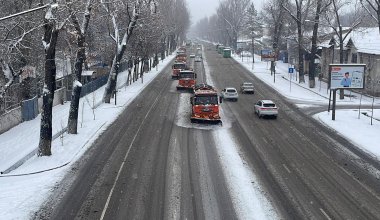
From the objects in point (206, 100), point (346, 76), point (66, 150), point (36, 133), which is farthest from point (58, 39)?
point (346, 76)

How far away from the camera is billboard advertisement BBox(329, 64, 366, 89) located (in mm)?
36594

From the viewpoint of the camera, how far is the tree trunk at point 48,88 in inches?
915

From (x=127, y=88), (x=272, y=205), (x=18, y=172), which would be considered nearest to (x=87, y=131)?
(x=18, y=172)

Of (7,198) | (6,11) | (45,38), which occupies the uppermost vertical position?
(6,11)

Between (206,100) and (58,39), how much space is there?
65.1 ft

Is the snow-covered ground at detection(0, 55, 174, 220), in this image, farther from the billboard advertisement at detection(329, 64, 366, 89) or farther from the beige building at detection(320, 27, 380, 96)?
the beige building at detection(320, 27, 380, 96)

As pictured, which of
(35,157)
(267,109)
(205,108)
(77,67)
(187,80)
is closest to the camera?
(35,157)

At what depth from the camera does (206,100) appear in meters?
A: 34.1

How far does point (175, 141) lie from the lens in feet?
91.8

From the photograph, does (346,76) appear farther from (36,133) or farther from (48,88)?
(36,133)

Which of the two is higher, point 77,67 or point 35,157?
point 77,67

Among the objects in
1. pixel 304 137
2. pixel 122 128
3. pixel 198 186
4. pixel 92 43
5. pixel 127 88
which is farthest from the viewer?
pixel 92 43

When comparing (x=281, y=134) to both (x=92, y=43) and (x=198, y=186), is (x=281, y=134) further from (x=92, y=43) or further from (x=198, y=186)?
(x=92, y=43)

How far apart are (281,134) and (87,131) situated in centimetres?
1273
